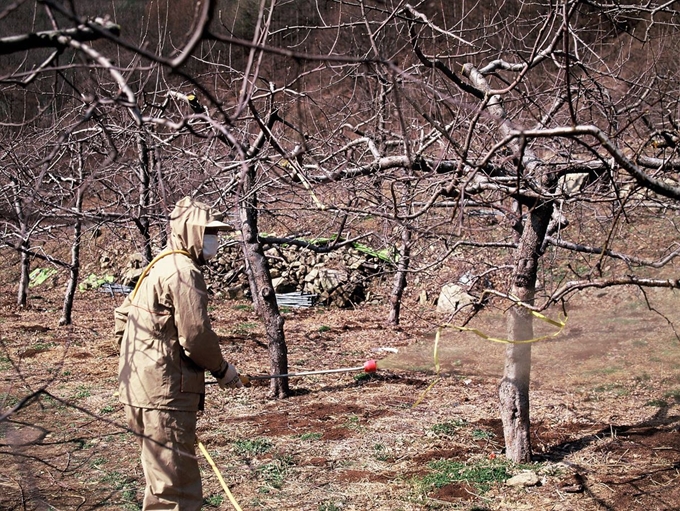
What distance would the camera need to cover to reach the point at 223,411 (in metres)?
7.34

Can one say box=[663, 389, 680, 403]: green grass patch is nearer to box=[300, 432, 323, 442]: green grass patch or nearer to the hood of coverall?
box=[300, 432, 323, 442]: green grass patch

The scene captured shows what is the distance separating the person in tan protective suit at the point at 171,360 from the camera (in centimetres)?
392

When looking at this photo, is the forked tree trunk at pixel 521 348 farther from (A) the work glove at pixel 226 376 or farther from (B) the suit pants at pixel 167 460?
(B) the suit pants at pixel 167 460

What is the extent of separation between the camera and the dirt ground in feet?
16.3

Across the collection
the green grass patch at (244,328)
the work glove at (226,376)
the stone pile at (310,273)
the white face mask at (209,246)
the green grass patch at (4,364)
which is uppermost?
the white face mask at (209,246)

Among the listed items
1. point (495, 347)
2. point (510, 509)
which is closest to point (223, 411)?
point (510, 509)

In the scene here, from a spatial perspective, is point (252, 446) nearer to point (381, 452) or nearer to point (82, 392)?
point (381, 452)

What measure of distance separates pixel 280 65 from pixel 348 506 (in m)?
11.1

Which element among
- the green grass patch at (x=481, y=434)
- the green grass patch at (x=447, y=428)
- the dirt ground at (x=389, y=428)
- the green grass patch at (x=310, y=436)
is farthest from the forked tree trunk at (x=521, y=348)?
the green grass patch at (x=310, y=436)

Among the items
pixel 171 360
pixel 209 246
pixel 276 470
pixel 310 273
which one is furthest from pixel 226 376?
pixel 310 273

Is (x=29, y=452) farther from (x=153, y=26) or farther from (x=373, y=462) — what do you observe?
(x=153, y=26)

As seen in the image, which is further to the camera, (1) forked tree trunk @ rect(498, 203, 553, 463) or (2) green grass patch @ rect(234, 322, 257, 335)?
(2) green grass patch @ rect(234, 322, 257, 335)

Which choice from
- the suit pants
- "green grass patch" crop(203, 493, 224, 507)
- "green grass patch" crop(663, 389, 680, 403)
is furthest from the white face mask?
"green grass patch" crop(663, 389, 680, 403)

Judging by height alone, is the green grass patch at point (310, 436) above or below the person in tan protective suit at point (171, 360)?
below
